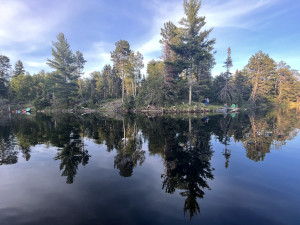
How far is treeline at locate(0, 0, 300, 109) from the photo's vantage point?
130 ft

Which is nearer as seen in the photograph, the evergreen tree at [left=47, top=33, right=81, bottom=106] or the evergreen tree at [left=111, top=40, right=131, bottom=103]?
the evergreen tree at [left=111, top=40, right=131, bottom=103]

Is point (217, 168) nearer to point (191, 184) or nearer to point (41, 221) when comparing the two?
point (191, 184)

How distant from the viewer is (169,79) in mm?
39719

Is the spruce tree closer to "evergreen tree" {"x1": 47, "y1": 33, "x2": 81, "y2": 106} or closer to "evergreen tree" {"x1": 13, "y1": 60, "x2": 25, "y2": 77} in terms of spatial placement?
"evergreen tree" {"x1": 47, "y1": 33, "x2": 81, "y2": 106}

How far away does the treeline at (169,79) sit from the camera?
39594 mm

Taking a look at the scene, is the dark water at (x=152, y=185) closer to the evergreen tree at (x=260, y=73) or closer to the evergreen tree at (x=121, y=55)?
the evergreen tree at (x=121, y=55)

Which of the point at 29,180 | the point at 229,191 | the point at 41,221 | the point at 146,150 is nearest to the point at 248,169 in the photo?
the point at 229,191

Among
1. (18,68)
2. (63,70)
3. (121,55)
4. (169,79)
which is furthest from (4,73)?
(169,79)

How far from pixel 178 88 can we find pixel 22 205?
3828 cm

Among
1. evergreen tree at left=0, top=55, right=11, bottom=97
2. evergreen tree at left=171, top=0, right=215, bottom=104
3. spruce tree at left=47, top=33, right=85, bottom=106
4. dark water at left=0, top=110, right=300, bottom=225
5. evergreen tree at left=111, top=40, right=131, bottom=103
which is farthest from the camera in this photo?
evergreen tree at left=0, top=55, right=11, bottom=97

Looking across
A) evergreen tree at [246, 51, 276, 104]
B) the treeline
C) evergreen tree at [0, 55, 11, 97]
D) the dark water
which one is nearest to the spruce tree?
the treeline

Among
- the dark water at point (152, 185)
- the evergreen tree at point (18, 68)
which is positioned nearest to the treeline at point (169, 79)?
the evergreen tree at point (18, 68)

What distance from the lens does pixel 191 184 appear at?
551 centimetres

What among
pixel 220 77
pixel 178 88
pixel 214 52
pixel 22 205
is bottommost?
pixel 22 205
